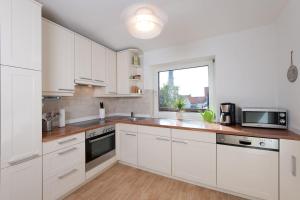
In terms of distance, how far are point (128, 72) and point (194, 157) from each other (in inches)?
73.7

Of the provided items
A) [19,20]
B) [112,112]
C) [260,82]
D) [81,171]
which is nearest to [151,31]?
[19,20]

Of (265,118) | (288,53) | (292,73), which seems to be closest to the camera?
(292,73)

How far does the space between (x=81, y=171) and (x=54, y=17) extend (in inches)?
78.2

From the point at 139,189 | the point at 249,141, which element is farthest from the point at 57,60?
the point at 249,141

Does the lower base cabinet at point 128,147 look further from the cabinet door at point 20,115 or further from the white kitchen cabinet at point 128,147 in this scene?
the cabinet door at point 20,115

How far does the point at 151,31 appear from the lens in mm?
1284

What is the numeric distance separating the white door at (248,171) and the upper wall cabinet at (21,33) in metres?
2.23

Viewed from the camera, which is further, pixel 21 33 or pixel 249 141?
pixel 249 141

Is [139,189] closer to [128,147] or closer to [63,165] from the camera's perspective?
[128,147]

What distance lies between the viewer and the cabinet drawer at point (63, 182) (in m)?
1.46

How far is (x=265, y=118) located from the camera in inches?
67.3

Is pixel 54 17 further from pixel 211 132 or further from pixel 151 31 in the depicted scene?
pixel 211 132

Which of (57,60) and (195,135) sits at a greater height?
(57,60)

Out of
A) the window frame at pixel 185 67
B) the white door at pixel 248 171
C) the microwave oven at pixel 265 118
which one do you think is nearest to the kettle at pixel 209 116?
the window frame at pixel 185 67
